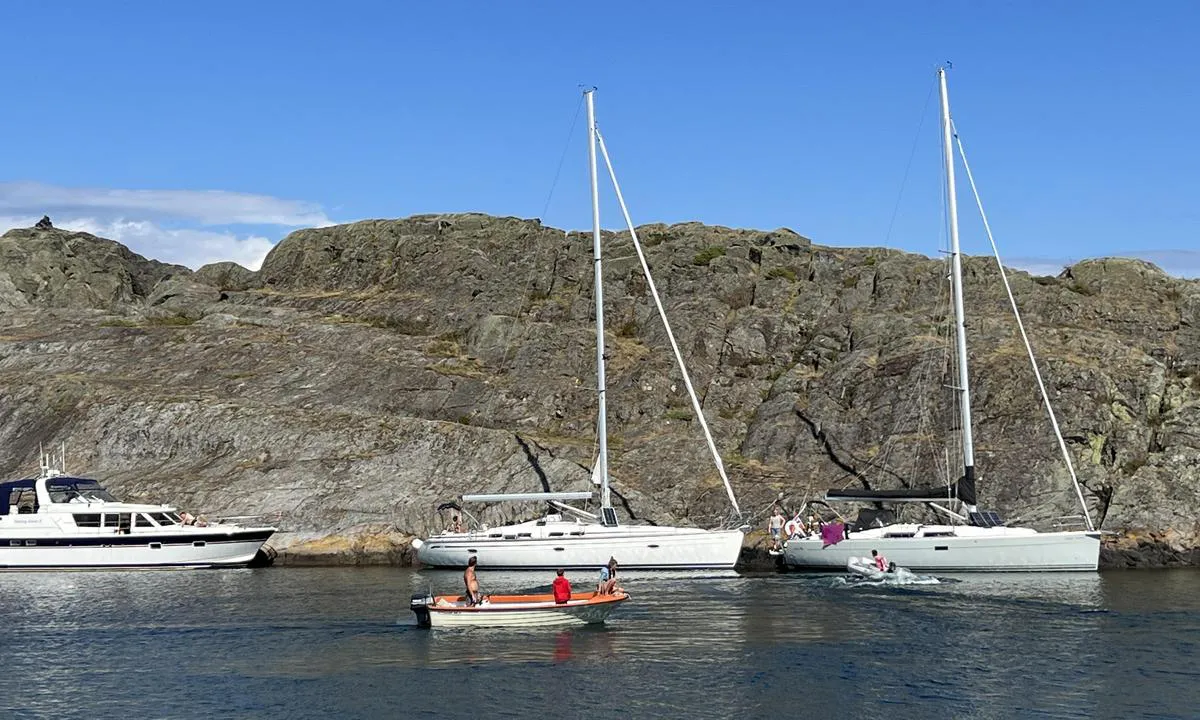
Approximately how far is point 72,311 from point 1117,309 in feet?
282

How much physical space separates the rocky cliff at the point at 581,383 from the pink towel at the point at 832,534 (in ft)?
31.2

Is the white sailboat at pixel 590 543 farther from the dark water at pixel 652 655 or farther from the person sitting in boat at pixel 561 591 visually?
the person sitting in boat at pixel 561 591

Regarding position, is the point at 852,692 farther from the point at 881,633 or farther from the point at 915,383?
the point at 915,383

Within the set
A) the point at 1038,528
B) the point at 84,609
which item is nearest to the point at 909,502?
the point at 1038,528

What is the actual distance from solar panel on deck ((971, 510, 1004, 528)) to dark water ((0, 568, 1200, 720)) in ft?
13.8

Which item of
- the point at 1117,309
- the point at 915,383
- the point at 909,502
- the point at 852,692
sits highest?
the point at 1117,309

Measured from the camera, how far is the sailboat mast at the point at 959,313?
65.2 meters

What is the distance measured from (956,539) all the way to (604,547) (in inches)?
678

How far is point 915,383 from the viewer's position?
82.2 m

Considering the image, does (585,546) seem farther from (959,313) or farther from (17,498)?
(17,498)

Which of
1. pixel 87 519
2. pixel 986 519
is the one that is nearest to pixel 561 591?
pixel 986 519

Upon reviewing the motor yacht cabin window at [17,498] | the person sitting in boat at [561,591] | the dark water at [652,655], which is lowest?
the dark water at [652,655]

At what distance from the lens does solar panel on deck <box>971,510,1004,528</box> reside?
64.7 m

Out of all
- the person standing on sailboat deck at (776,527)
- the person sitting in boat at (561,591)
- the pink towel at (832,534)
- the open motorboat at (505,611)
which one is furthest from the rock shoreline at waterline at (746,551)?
the person sitting in boat at (561,591)
